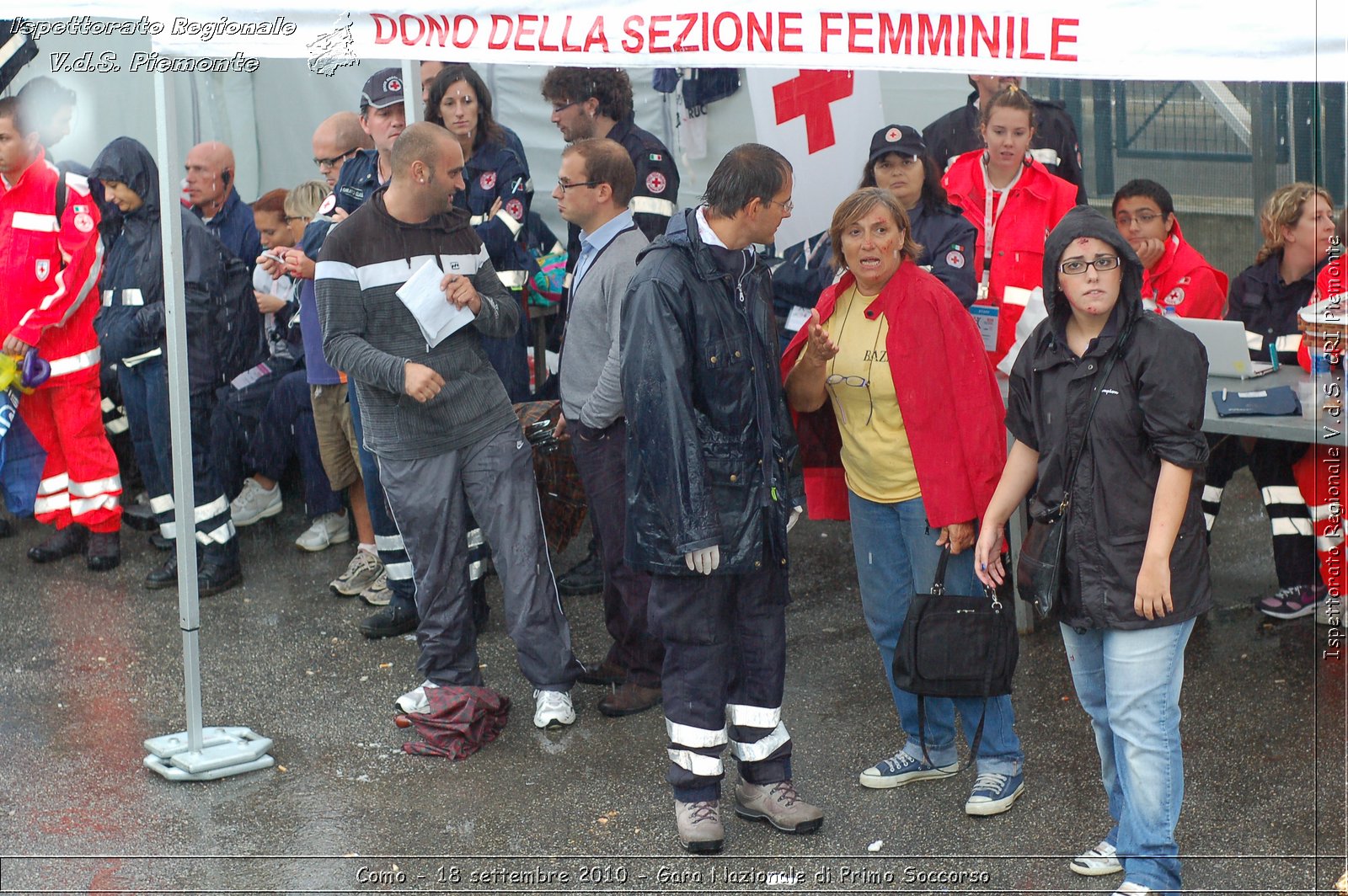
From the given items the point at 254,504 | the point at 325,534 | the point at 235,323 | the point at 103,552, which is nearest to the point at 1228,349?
the point at 325,534

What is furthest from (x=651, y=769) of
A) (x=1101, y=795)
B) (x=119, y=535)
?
(x=119, y=535)

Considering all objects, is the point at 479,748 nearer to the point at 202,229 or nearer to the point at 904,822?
the point at 904,822

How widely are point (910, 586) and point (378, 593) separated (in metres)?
2.81

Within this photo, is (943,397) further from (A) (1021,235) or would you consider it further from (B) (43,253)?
(B) (43,253)

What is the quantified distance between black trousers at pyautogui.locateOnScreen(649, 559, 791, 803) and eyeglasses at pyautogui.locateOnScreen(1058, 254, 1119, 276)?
1.19m

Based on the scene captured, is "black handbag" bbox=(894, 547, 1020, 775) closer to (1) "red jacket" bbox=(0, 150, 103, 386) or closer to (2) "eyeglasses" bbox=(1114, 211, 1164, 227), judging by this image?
(2) "eyeglasses" bbox=(1114, 211, 1164, 227)

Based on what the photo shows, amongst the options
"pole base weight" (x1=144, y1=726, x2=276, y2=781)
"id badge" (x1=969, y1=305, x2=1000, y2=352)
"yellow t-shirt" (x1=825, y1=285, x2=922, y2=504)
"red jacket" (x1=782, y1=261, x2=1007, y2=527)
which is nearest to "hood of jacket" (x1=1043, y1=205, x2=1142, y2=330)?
"red jacket" (x1=782, y1=261, x2=1007, y2=527)

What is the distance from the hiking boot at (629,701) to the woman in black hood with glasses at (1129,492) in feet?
6.26

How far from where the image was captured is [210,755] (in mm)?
4848

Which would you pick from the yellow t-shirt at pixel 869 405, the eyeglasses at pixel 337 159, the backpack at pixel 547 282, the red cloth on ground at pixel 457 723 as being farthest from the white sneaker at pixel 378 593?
the yellow t-shirt at pixel 869 405

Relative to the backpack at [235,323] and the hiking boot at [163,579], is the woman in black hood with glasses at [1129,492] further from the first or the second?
the hiking boot at [163,579]

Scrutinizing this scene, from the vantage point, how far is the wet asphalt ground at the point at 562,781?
4.11 m

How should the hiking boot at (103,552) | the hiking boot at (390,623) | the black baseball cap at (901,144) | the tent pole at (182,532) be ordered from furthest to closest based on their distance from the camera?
1. the hiking boot at (103,552)
2. the hiking boot at (390,623)
3. the black baseball cap at (901,144)
4. the tent pole at (182,532)

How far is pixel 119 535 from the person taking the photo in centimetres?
749
